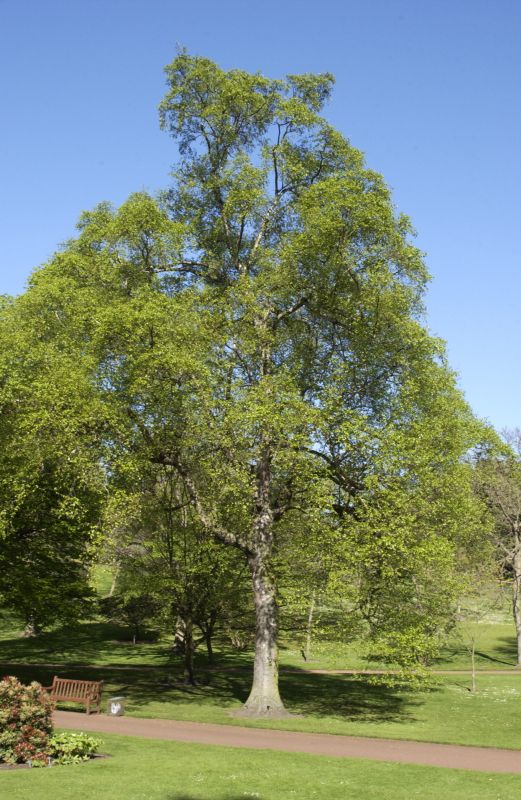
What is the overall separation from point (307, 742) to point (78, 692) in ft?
28.8

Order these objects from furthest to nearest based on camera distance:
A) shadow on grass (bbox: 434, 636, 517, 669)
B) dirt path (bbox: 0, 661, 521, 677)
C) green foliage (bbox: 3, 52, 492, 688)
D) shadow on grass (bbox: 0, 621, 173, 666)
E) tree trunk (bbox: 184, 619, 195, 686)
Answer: shadow on grass (bbox: 434, 636, 517, 669) < shadow on grass (bbox: 0, 621, 173, 666) < dirt path (bbox: 0, 661, 521, 677) < tree trunk (bbox: 184, 619, 195, 686) < green foliage (bbox: 3, 52, 492, 688)

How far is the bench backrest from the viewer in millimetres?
24862

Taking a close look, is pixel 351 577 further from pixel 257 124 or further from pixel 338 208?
pixel 257 124

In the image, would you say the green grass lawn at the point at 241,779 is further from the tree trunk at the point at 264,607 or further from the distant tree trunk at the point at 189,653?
the distant tree trunk at the point at 189,653

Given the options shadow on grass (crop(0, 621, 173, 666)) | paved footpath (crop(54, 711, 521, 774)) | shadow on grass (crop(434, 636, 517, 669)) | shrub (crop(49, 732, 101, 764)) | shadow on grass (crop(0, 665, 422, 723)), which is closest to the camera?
shrub (crop(49, 732, 101, 764))

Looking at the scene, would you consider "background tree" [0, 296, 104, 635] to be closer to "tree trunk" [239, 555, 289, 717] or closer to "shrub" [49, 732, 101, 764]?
"tree trunk" [239, 555, 289, 717]

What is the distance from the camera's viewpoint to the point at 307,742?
68.1 ft

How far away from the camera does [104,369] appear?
25844 millimetres

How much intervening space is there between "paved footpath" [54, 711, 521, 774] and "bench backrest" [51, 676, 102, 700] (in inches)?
28.6

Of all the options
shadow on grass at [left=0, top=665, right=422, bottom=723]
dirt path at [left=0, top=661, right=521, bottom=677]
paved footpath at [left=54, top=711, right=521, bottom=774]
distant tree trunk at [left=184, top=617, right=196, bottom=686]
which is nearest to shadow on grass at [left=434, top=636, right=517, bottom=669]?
dirt path at [left=0, top=661, right=521, bottom=677]

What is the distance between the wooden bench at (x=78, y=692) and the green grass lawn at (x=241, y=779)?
6783 mm

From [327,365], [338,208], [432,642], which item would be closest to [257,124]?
[338,208]

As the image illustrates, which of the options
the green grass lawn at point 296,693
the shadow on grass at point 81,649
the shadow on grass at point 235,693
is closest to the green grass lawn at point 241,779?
the green grass lawn at point 296,693

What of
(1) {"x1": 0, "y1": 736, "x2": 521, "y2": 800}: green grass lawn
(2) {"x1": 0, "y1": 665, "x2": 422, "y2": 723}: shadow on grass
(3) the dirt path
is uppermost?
(1) {"x1": 0, "y1": 736, "x2": 521, "y2": 800}: green grass lawn
